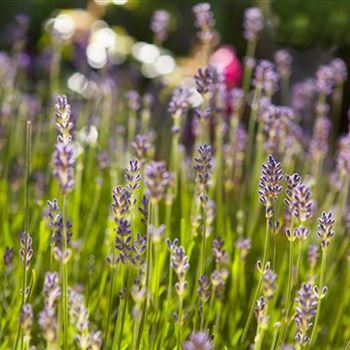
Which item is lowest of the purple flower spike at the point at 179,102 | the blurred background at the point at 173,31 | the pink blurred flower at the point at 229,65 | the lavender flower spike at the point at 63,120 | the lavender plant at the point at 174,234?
the lavender plant at the point at 174,234

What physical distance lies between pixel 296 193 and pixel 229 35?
567cm

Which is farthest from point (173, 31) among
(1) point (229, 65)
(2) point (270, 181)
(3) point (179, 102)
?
(2) point (270, 181)

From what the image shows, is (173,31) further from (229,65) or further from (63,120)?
(63,120)

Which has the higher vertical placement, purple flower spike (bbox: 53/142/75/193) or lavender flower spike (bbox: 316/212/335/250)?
purple flower spike (bbox: 53/142/75/193)

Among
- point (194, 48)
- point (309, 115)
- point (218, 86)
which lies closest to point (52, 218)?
point (218, 86)

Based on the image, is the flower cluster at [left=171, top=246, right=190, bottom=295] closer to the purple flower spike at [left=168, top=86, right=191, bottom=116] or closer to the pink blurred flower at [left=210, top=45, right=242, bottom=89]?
the purple flower spike at [left=168, top=86, right=191, bottom=116]

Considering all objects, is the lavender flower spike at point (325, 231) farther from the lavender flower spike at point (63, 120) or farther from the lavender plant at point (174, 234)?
the lavender flower spike at point (63, 120)

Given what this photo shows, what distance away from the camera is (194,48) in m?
6.65

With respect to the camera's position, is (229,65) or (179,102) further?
(229,65)

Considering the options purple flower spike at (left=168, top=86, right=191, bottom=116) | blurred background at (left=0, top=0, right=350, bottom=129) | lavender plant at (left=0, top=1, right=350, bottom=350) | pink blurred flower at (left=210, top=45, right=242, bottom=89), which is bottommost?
lavender plant at (left=0, top=1, right=350, bottom=350)

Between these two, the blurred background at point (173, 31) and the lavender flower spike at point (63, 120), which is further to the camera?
the blurred background at point (173, 31)

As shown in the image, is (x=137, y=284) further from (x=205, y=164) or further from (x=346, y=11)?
(x=346, y=11)

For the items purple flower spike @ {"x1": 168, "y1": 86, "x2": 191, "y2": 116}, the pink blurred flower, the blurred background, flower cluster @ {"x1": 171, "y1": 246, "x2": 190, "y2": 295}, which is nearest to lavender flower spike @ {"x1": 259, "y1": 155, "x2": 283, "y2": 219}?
flower cluster @ {"x1": 171, "y1": 246, "x2": 190, "y2": 295}

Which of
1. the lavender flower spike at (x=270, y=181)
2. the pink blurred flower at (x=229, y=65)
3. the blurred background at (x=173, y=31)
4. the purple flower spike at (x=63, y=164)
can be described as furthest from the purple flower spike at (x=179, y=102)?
the pink blurred flower at (x=229, y=65)
